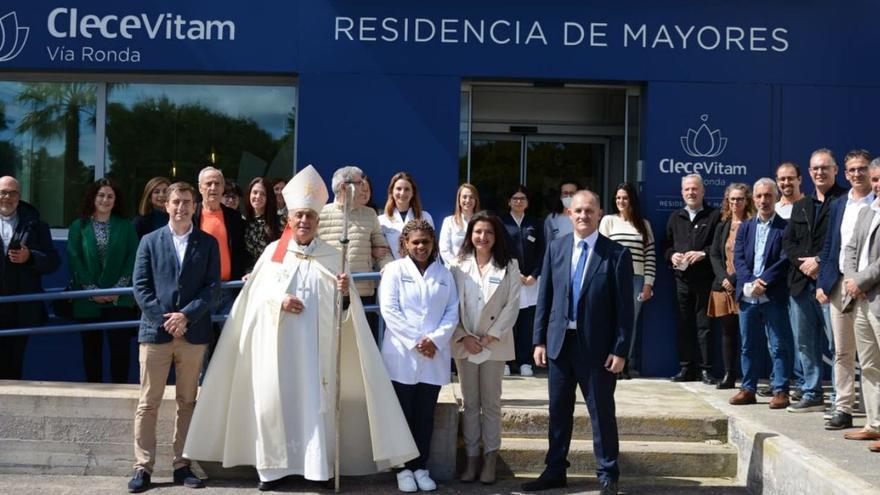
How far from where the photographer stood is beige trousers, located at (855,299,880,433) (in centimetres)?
668

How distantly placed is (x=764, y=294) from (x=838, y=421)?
4.03ft

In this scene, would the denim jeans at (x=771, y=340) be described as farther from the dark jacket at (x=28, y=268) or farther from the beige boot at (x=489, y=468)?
the dark jacket at (x=28, y=268)

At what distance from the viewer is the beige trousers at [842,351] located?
6.98 metres

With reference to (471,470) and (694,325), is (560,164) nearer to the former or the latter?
(694,325)

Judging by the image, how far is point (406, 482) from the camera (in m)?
6.55

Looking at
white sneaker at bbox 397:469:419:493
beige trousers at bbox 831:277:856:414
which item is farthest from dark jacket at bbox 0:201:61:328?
beige trousers at bbox 831:277:856:414

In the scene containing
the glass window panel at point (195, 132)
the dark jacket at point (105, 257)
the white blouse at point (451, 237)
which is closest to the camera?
the dark jacket at point (105, 257)

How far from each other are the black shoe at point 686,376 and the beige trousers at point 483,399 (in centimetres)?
294

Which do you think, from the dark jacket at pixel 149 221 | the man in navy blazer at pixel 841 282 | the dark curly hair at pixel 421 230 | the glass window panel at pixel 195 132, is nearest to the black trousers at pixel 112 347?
the dark jacket at pixel 149 221

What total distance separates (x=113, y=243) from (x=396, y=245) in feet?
7.64

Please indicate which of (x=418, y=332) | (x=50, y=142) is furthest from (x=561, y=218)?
(x=50, y=142)

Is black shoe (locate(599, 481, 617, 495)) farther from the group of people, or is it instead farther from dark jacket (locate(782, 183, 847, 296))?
dark jacket (locate(782, 183, 847, 296))

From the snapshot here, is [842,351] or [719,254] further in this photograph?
[719,254]

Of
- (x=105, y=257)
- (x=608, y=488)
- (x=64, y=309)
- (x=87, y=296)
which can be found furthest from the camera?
(x=64, y=309)
